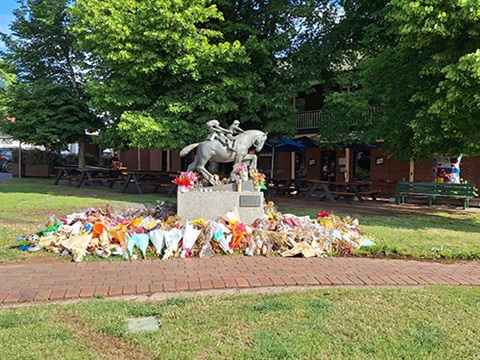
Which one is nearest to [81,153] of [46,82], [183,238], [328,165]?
[46,82]

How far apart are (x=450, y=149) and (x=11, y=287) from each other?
9938 millimetres

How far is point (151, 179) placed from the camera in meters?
18.7

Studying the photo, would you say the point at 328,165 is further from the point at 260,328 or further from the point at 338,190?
the point at 260,328

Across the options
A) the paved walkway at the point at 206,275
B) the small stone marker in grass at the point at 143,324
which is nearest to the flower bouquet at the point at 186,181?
the paved walkway at the point at 206,275

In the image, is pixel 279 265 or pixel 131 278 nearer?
pixel 131 278

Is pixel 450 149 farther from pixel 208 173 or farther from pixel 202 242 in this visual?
pixel 202 242

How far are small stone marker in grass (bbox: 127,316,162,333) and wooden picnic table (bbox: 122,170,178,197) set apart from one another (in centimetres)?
1186

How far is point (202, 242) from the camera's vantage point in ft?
21.3

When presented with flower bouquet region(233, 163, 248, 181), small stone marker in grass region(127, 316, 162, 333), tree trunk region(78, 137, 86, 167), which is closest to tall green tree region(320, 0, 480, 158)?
flower bouquet region(233, 163, 248, 181)

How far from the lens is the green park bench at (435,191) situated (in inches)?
542

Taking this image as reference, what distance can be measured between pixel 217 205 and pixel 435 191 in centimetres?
966

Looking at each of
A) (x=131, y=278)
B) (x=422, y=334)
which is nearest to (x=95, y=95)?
(x=131, y=278)

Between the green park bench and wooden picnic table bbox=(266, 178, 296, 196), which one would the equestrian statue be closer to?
wooden picnic table bbox=(266, 178, 296, 196)

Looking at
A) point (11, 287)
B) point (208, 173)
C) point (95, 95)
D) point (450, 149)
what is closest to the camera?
point (11, 287)
